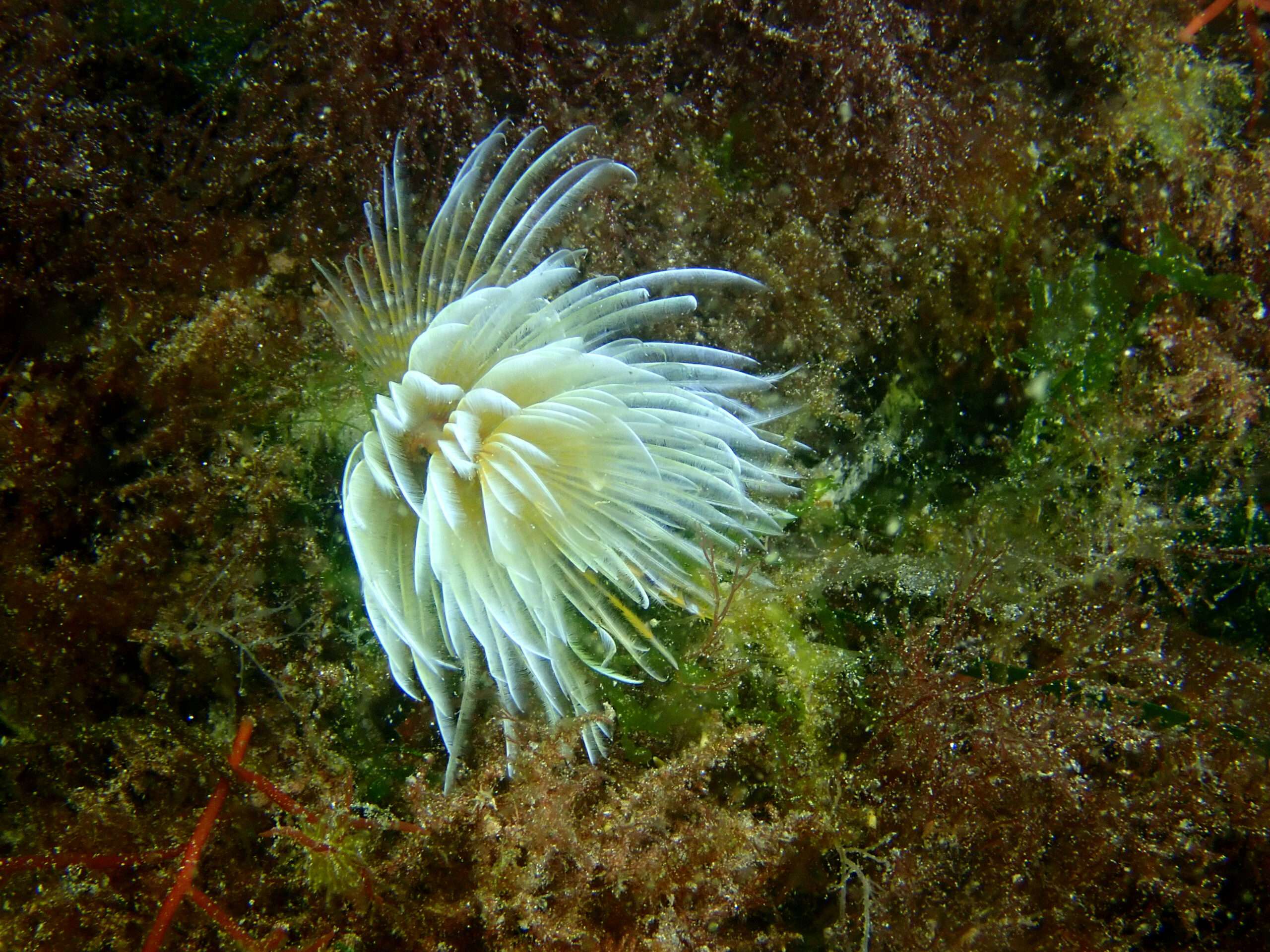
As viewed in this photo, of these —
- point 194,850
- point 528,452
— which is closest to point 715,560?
point 528,452

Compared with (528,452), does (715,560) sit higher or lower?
lower

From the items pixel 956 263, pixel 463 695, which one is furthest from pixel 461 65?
pixel 463 695

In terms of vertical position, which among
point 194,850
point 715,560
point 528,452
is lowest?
point 194,850

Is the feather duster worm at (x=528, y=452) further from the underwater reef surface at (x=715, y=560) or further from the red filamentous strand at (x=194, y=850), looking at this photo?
the red filamentous strand at (x=194, y=850)

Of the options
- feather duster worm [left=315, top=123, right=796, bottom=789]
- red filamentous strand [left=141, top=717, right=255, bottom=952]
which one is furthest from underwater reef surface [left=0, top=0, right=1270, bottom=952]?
feather duster worm [left=315, top=123, right=796, bottom=789]

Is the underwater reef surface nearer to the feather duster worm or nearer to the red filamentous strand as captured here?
the red filamentous strand

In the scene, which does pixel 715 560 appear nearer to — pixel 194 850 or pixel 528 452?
pixel 528 452

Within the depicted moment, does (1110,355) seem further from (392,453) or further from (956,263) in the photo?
(392,453)
